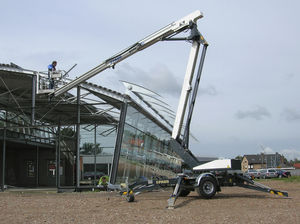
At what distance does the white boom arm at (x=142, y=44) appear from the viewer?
16016 millimetres

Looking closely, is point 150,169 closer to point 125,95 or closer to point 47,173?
point 125,95

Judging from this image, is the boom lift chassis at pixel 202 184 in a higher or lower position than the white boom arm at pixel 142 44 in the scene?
lower

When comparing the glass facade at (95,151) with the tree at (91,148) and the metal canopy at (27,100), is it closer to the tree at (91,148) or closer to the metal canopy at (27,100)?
the tree at (91,148)

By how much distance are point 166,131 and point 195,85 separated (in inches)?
336

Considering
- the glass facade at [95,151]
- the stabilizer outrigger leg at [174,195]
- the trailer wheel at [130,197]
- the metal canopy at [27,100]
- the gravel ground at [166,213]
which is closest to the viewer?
the gravel ground at [166,213]

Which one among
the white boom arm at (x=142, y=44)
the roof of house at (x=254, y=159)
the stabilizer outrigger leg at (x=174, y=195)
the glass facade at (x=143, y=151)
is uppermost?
the white boom arm at (x=142, y=44)

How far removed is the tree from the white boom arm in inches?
286

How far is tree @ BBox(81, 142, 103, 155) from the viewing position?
88.2ft

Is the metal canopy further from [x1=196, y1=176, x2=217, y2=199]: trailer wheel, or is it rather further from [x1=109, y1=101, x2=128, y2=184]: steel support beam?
[x1=196, y1=176, x2=217, y2=199]: trailer wheel

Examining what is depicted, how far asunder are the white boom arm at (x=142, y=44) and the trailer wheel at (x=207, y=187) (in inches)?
256

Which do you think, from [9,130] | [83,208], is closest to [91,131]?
[9,130]

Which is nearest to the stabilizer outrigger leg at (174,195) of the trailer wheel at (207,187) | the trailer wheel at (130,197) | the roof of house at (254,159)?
the trailer wheel at (207,187)

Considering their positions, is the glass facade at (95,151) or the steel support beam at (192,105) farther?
the glass facade at (95,151)

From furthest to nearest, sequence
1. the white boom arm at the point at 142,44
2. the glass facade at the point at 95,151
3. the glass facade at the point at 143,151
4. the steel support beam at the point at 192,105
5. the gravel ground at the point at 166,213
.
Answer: the glass facade at the point at 95,151 → the glass facade at the point at 143,151 → the white boom arm at the point at 142,44 → the steel support beam at the point at 192,105 → the gravel ground at the point at 166,213
